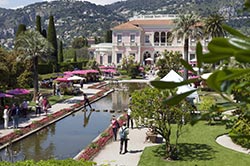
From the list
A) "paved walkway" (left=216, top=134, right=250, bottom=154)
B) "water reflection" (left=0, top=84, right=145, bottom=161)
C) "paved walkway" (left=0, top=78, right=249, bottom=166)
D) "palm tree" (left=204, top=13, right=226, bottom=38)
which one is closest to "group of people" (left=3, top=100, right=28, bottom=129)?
"paved walkway" (left=0, top=78, right=249, bottom=166)

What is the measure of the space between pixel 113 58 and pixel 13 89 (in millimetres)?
42522

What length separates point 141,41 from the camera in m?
62.8

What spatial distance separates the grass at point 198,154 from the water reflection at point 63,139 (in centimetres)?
299

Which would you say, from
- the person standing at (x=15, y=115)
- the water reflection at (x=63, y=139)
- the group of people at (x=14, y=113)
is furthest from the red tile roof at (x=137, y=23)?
the person standing at (x=15, y=115)

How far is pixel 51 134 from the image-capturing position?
17234 millimetres

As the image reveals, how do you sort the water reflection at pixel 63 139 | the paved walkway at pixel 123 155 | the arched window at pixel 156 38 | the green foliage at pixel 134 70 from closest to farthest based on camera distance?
1. the paved walkway at pixel 123 155
2. the water reflection at pixel 63 139
3. the green foliage at pixel 134 70
4. the arched window at pixel 156 38

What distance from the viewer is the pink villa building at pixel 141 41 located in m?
61.6

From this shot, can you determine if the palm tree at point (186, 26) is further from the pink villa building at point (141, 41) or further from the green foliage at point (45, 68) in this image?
the pink villa building at point (141, 41)

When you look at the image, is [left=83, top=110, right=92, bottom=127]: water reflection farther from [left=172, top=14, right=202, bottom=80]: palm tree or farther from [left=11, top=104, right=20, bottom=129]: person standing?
[left=172, top=14, right=202, bottom=80]: palm tree

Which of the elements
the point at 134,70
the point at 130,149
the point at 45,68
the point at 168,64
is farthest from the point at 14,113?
the point at 45,68

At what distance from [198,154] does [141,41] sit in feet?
168

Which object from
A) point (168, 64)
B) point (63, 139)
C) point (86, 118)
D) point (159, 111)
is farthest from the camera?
point (168, 64)

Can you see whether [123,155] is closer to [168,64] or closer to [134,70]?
[168,64]

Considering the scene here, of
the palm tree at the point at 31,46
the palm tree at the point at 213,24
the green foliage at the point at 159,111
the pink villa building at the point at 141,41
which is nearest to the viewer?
the green foliage at the point at 159,111
